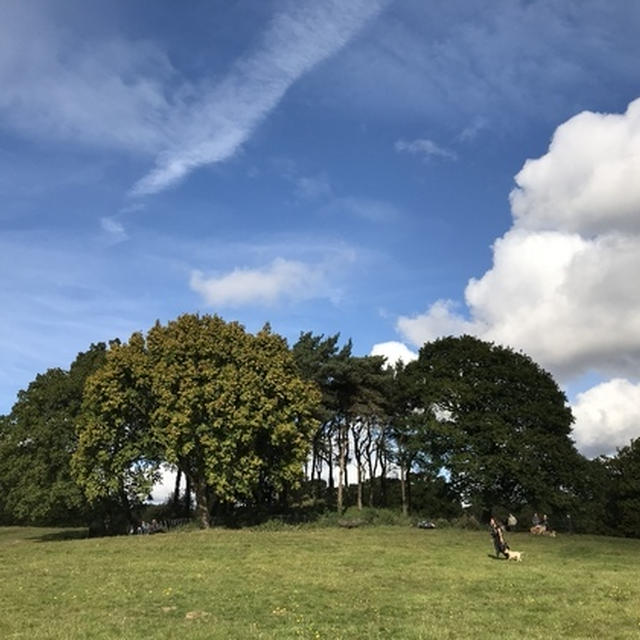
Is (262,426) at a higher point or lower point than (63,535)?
higher

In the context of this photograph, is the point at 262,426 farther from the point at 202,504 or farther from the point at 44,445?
the point at 44,445

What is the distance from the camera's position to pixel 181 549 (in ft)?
126

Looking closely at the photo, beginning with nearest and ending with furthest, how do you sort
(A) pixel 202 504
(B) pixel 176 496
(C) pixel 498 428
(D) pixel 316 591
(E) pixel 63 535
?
(D) pixel 316 591 < (A) pixel 202 504 < (E) pixel 63 535 < (C) pixel 498 428 < (B) pixel 176 496

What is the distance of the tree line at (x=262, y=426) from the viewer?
2077 inches

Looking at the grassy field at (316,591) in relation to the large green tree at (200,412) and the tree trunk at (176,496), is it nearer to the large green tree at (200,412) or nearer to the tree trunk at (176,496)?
the large green tree at (200,412)

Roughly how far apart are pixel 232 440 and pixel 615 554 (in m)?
29.6

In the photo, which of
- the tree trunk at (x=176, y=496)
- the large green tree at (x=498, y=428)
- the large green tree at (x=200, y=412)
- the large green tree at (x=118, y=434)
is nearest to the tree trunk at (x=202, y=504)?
the large green tree at (x=200, y=412)

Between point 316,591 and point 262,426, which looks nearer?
point 316,591

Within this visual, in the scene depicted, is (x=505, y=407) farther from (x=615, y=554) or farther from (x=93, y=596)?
(x=93, y=596)

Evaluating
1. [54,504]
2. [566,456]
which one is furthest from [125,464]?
[566,456]

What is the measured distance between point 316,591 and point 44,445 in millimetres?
39243

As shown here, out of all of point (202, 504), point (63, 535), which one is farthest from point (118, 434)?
point (63, 535)

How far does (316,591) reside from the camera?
24812 mm

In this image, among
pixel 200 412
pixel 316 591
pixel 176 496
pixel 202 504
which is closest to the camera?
pixel 316 591
